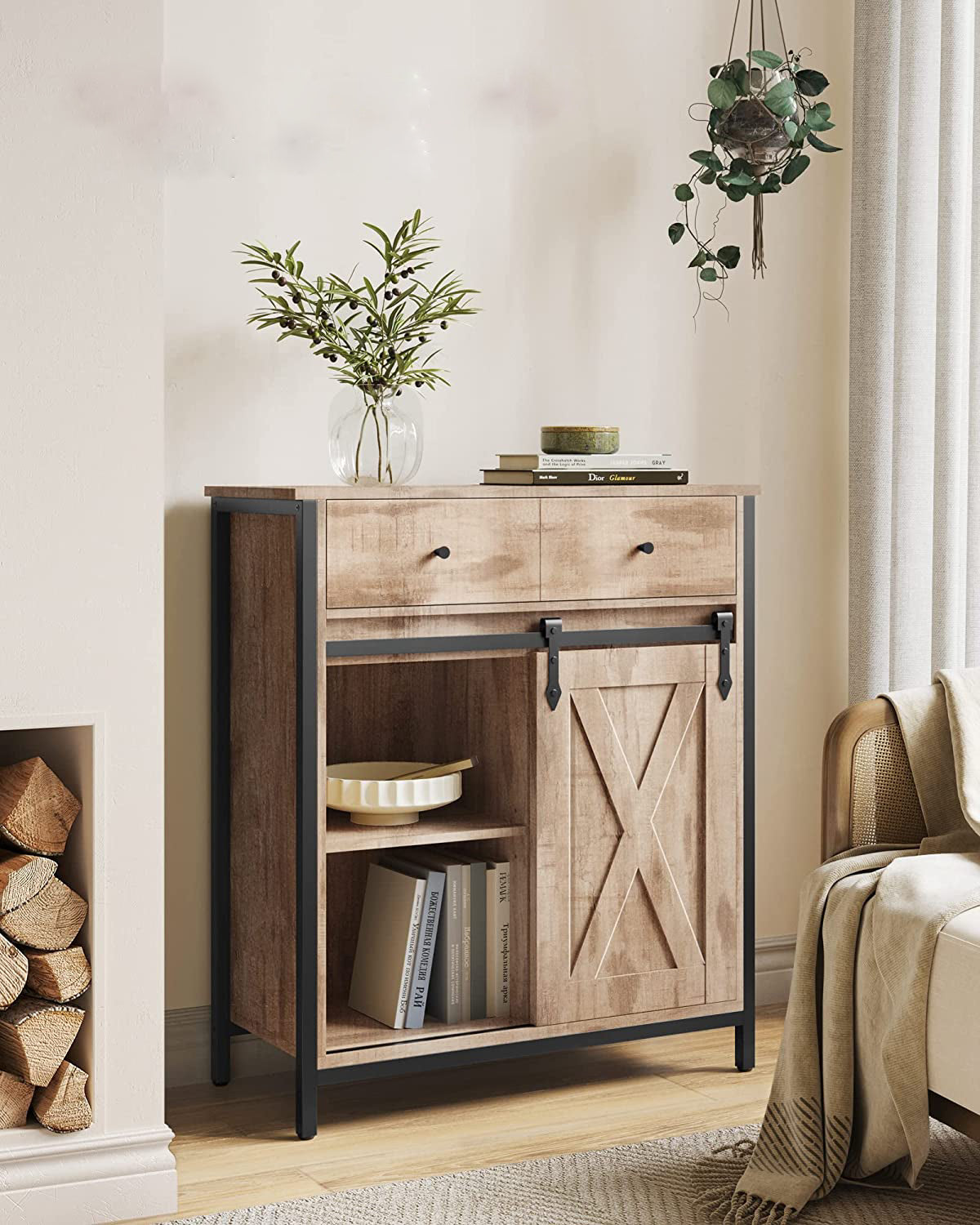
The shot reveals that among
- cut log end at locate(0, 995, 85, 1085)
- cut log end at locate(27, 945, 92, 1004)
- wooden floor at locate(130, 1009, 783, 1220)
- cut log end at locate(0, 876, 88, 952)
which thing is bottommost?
wooden floor at locate(130, 1009, 783, 1220)

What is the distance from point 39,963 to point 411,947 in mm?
693

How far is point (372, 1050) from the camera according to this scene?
8.79 feet

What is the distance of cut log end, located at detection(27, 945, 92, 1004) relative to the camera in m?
2.33

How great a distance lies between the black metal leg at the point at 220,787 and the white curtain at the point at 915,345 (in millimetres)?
1313

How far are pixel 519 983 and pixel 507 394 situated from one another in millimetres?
1123

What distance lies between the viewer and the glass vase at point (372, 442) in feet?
9.21

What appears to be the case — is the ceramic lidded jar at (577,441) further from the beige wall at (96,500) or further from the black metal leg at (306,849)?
the beige wall at (96,500)

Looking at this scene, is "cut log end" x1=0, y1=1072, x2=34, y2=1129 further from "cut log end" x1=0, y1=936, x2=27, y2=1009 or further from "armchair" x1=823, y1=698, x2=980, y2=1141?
"armchair" x1=823, y1=698, x2=980, y2=1141

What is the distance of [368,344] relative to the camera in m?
2.87

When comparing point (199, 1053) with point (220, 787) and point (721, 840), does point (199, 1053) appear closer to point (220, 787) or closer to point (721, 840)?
point (220, 787)

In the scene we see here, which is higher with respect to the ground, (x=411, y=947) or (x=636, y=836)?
(x=636, y=836)

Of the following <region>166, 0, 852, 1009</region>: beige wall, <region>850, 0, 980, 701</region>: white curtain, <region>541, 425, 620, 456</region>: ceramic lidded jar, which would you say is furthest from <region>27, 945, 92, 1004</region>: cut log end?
<region>850, 0, 980, 701</region>: white curtain

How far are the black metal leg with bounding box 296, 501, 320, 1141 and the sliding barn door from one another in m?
0.39

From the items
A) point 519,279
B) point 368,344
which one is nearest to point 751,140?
point 519,279
